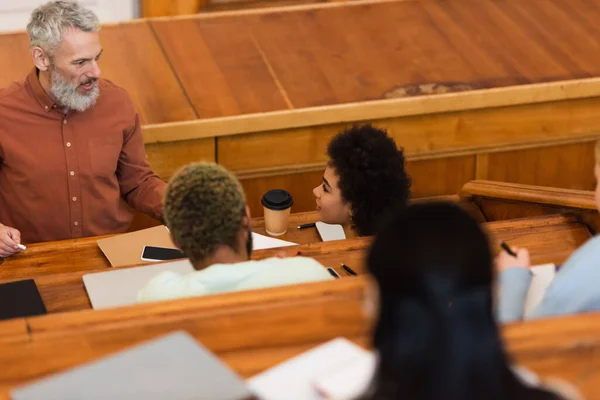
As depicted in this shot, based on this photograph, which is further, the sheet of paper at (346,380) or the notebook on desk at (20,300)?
the notebook on desk at (20,300)

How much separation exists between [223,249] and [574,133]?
2.19 metres

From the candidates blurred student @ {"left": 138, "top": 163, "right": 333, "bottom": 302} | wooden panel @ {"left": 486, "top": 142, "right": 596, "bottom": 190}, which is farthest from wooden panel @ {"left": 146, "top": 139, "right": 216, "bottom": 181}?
blurred student @ {"left": 138, "top": 163, "right": 333, "bottom": 302}

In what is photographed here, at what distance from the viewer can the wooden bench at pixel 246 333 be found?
1.41m

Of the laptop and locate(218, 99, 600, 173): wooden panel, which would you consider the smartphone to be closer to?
the laptop

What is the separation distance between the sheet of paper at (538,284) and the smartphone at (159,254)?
0.97 metres

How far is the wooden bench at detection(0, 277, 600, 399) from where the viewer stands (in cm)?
141

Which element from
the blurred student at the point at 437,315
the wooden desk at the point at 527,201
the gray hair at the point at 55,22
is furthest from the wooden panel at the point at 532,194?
the blurred student at the point at 437,315

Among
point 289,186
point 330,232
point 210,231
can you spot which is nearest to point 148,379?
point 210,231

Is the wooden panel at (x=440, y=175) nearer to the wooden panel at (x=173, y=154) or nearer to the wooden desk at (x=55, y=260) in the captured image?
the wooden panel at (x=173, y=154)

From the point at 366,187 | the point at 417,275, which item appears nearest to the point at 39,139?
the point at 366,187

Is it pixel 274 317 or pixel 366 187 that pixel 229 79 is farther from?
pixel 274 317

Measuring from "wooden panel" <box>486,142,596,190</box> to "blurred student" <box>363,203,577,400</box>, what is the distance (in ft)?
8.93

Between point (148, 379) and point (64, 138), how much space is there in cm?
168

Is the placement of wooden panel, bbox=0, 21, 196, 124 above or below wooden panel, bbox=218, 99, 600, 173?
above
